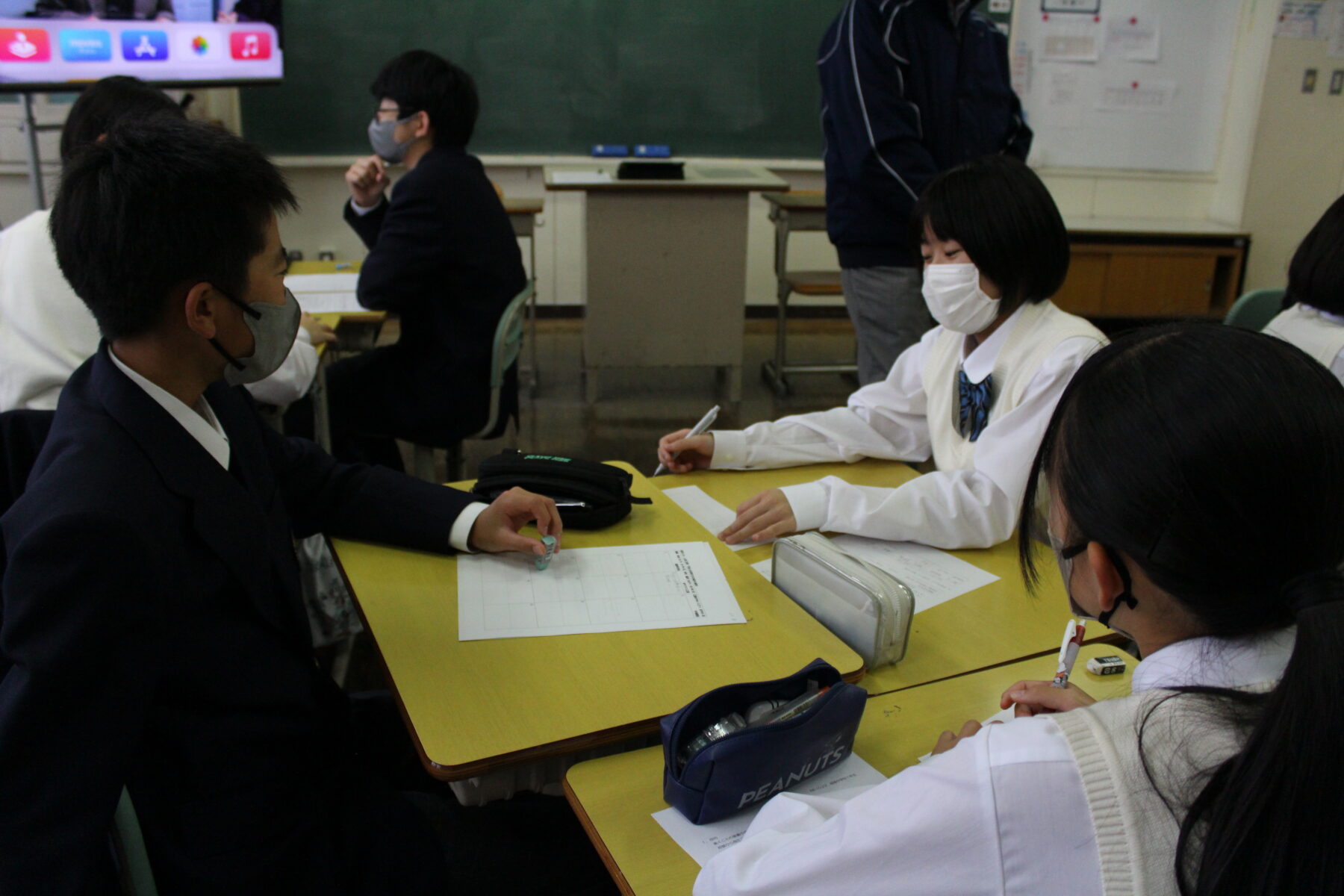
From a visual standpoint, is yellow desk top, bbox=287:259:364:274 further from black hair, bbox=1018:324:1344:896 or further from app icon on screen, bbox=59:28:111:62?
black hair, bbox=1018:324:1344:896

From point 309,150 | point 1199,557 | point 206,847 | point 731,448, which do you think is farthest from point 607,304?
point 1199,557

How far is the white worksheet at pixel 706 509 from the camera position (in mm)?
1488

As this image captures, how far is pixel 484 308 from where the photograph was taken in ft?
8.89

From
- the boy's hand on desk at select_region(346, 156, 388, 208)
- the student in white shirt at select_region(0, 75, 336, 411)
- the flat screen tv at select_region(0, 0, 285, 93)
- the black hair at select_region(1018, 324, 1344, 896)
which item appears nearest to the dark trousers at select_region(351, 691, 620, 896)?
the student in white shirt at select_region(0, 75, 336, 411)

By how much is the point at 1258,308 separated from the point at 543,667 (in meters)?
2.40

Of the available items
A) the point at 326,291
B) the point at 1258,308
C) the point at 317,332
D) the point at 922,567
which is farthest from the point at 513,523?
the point at 1258,308

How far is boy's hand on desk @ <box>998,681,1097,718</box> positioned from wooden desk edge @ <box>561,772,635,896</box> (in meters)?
0.40

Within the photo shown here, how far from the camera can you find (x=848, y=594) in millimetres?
1179

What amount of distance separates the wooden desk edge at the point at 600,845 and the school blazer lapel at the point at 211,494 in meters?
0.40

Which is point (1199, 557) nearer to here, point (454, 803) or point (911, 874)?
point (911, 874)

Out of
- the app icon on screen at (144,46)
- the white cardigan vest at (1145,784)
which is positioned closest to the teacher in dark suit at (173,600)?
the white cardigan vest at (1145,784)

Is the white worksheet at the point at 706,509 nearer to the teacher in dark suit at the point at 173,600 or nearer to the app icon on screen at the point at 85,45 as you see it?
the teacher in dark suit at the point at 173,600

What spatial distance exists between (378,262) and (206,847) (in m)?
1.84

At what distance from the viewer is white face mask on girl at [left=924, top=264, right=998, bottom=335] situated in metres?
1.69
